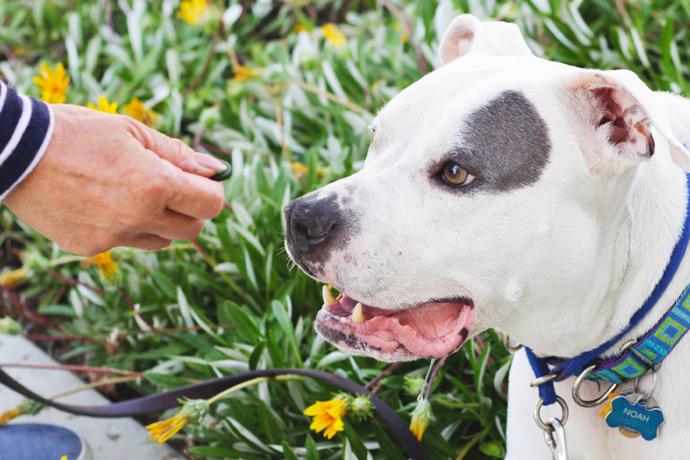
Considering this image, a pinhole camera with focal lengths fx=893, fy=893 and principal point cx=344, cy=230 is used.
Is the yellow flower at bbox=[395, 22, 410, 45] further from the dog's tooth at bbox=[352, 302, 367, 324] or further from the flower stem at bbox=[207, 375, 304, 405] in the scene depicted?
the dog's tooth at bbox=[352, 302, 367, 324]

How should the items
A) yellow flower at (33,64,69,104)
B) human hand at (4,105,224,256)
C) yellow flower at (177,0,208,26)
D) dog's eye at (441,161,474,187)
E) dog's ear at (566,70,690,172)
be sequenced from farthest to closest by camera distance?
yellow flower at (177,0,208,26), yellow flower at (33,64,69,104), human hand at (4,105,224,256), dog's eye at (441,161,474,187), dog's ear at (566,70,690,172)

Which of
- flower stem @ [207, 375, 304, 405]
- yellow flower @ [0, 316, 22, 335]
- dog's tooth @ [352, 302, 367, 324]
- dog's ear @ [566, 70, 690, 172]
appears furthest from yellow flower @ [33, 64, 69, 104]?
dog's ear @ [566, 70, 690, 172]

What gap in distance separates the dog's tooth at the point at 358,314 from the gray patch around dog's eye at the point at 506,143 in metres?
0.43

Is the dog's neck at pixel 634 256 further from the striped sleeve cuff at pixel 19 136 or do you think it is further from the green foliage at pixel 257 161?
the striped sleeve cuff at pixel 19 136

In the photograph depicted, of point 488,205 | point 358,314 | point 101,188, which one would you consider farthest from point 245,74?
point 488,205

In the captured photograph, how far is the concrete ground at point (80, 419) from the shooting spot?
3207mm

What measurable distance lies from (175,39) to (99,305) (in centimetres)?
189

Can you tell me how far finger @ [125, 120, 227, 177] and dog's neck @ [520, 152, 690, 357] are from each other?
102cm

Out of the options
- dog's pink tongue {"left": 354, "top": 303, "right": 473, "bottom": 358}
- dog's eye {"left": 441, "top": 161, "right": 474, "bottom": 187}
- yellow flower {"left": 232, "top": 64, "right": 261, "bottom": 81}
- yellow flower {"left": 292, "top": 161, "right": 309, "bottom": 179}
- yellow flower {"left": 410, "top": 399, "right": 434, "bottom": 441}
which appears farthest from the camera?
yellow flower {"left": 232, "top": 64, "right": 261, "bottom": 81}

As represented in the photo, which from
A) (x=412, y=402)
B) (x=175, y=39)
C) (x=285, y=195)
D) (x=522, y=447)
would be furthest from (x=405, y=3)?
(x=522, y=447)

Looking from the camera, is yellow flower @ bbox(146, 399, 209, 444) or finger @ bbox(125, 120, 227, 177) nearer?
finger @ bbox(125, 120, 227, 177)

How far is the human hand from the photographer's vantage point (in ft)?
7.42

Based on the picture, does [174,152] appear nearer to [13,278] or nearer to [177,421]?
[177,421]

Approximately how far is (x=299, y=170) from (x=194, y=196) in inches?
63.3
